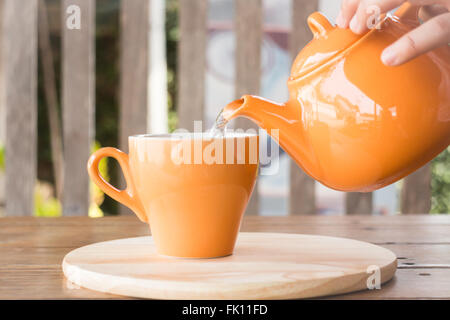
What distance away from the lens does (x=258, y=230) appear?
3.01ft

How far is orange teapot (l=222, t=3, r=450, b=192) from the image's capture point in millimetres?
605

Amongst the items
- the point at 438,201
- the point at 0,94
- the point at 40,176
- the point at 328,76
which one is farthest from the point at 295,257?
the point at 40,176

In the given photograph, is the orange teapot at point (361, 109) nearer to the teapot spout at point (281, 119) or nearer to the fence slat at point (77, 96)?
the teapot spout at point (281, 119)

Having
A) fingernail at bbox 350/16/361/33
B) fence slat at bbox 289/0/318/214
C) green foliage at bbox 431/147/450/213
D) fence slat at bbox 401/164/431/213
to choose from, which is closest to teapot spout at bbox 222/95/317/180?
fingernail at bbox 350/16/361/33

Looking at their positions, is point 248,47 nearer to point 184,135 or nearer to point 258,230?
point 258,230

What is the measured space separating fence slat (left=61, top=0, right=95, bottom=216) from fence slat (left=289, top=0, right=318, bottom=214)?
0.58 m

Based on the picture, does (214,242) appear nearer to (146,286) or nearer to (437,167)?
(146,286)

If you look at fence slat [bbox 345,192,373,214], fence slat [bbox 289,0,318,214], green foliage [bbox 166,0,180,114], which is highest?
green foliage [bbox 166,0,180,114]

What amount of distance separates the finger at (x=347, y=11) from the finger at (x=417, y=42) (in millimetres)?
65

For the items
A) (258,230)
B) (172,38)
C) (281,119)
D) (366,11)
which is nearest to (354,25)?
(366,11)

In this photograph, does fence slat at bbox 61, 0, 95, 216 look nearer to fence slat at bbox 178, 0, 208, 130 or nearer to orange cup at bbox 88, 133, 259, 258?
fence slat at bbox 178, 0, 208, 130

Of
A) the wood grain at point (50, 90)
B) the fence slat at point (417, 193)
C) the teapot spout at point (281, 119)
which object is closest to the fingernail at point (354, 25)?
the teapot spout at point (281, 119)

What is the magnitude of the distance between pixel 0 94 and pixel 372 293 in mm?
3811

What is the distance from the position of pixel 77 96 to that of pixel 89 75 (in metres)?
0.07
